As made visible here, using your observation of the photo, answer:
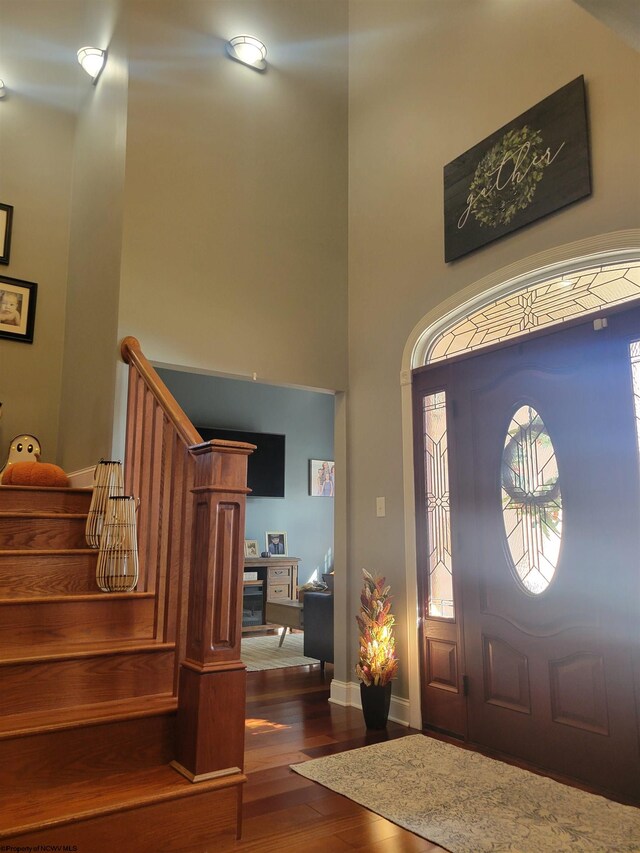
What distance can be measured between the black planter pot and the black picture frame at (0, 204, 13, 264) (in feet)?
13.2

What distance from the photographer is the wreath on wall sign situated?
340 centimetres

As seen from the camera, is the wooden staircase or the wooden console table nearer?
the wooden staircase

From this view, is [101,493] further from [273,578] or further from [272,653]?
[273,578]

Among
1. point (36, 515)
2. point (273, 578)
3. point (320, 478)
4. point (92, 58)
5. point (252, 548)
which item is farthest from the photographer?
point (320, 478)

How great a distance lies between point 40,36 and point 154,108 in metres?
1.74

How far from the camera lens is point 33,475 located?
11.6 ft

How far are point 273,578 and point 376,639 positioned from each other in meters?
4.16

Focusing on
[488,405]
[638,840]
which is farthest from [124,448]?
[638,840]

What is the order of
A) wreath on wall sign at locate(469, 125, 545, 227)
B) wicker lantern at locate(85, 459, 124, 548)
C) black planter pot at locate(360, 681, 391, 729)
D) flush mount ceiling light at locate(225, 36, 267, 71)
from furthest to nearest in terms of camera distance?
flush mount ceiling light at locate(225, 36, 267, 71), black planter pot at locate(360, 681, 391, 729), wreath on wall sign at locate(469, 125, 545, 227), wicker lantern at locate(85, 459, 124, 548)

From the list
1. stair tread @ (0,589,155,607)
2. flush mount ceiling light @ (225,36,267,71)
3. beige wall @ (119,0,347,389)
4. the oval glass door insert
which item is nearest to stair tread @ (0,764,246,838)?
stair tread @ (0,589,155,607)

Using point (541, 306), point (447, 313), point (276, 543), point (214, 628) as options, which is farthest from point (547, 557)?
point (276, 543)

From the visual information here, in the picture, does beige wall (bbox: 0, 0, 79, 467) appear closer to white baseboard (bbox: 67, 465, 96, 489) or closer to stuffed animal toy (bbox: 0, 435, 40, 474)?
stuffed animal toy (bbox: 0, 435, 40, 474)

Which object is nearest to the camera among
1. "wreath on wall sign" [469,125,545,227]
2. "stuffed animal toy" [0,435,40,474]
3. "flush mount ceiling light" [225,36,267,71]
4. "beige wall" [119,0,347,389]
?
"wreath on wall sign" [469,125,545,227]

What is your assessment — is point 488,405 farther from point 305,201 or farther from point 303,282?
point 305,201
